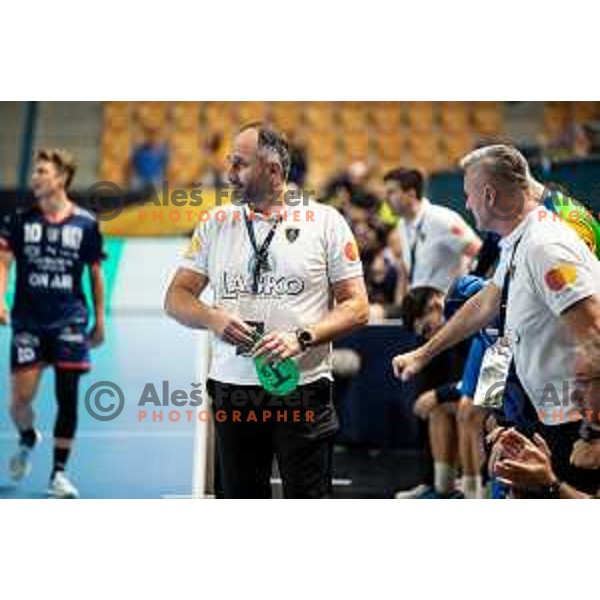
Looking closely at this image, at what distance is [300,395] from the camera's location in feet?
13.2

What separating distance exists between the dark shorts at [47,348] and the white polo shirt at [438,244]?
1.72m

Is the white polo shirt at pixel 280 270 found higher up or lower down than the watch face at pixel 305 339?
higher up

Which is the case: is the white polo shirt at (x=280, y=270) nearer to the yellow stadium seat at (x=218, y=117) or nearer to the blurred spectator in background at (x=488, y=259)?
the blurred spectator in background at (x=488, y=259)

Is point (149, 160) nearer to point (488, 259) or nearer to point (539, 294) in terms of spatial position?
point (488, 259)

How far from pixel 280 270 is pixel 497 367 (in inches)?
35.3

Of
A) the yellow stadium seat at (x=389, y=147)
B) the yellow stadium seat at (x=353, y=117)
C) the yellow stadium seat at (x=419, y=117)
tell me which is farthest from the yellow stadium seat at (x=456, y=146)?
the yellow stadium seat at (x=353, y=117)

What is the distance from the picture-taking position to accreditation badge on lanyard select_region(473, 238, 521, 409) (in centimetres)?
388

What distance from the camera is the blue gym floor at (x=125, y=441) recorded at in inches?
204

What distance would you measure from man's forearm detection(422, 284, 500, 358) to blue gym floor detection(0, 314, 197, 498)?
1.37 m

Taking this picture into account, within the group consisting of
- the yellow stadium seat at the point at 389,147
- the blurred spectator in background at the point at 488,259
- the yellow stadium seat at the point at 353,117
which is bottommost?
the blurred spectator in background at the point at 488,259

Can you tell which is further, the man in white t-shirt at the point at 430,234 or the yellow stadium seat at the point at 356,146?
the yellow stadium seat at the point at 356,146

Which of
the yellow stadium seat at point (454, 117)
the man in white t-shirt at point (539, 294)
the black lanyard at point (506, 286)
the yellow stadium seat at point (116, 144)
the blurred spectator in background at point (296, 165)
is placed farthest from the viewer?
the yellow stadium seat at point (116, 144)
